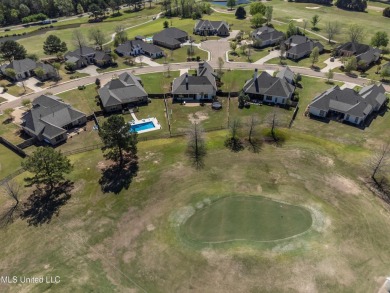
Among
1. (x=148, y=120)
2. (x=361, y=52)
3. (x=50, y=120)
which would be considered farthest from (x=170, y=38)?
(x=361, y=52)

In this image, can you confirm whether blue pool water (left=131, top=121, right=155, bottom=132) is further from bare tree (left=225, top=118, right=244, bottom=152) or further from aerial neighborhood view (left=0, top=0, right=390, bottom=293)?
bare tree (left=225, top=118, right=244, bottom=152)

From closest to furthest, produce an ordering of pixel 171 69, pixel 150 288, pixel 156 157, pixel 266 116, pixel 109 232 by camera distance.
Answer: pixel 150 288 → pixel 109 232 → pixel 156 157 → pixel 266 116 → pixel 171 69

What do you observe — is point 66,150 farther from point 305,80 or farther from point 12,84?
point 305,80

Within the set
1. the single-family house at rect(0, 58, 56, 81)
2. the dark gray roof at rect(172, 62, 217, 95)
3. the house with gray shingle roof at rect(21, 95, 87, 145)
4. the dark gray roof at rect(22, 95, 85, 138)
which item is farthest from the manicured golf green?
the single-family house at rect(0, 58, 56, 81)

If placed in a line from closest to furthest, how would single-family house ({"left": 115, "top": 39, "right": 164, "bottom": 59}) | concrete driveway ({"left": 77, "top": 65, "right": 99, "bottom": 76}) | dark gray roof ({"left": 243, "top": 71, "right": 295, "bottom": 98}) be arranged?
dark gray roof ({"left": 243, "top": 71, "right": 295, "bottom": 98}) → concrete driveway ({"left": 77, "top": 65, "right": 99, "bottom": 76}) → single-family house ({"left": 115, "top": 39, "right": 164, "bottom": 59})

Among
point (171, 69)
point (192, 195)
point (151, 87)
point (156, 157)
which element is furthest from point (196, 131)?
point (171, 69)
